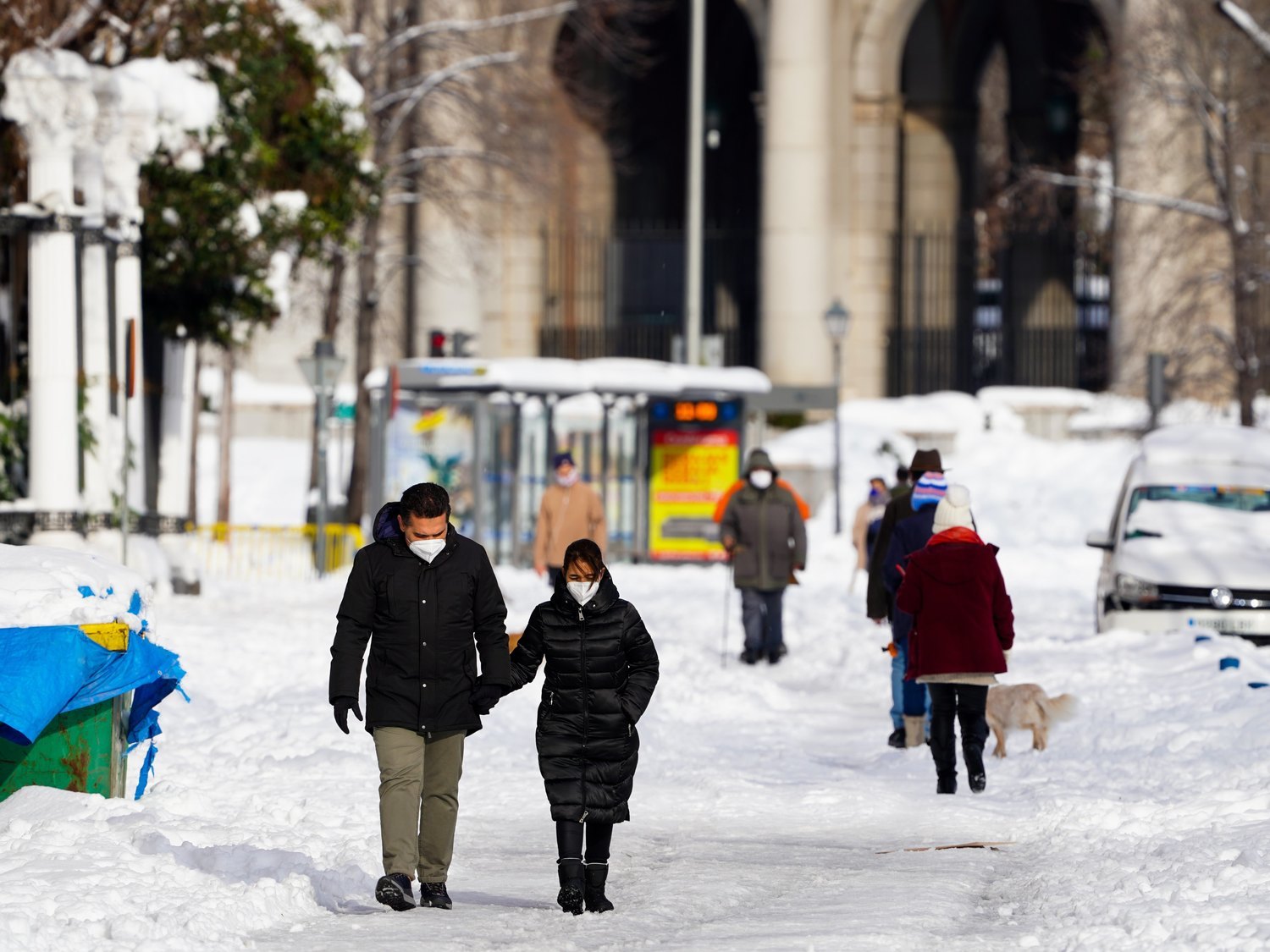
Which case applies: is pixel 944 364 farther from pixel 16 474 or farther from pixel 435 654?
pixel 435 654

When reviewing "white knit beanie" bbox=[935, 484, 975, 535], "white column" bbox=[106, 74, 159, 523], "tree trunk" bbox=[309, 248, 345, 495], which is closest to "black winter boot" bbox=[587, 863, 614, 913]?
"white knit beanie" bbox=[935, 484, 975, 535]

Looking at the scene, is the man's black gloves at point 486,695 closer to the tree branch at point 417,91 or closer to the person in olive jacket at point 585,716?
the person in olive jacket at point 585,716

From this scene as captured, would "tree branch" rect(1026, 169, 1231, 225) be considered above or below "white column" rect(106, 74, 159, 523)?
above

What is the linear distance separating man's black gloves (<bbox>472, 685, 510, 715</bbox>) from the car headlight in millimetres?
11407

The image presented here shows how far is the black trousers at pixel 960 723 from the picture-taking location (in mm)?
12328

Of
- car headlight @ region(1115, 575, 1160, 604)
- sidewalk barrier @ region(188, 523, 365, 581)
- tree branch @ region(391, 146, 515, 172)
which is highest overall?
tree branch @ region(391, 146, 515, 172)

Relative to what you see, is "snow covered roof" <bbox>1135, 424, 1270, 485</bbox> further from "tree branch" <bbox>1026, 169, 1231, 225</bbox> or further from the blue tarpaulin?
the blue tarpaulin

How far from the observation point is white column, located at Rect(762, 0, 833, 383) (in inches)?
1690

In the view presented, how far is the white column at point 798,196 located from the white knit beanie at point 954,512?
30.4m

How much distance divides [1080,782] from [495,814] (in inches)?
117

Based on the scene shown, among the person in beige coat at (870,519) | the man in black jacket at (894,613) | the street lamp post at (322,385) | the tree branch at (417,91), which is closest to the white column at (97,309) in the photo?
the person in beige coat at (870,519)

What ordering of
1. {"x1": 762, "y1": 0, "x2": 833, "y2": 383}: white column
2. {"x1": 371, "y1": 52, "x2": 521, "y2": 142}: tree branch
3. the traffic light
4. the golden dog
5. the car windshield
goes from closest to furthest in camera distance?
the golden dog
the car windshield
the traffic light
{"x1": 371, "y1": 52, "x2": 521, "y2": 142}: tree branch
{"x1": 762, "y1": 0, "x2": 833, "y2": 383}: white column

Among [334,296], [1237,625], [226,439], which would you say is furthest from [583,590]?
[226,439]

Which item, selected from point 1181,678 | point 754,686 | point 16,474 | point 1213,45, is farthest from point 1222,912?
point 1213,45
